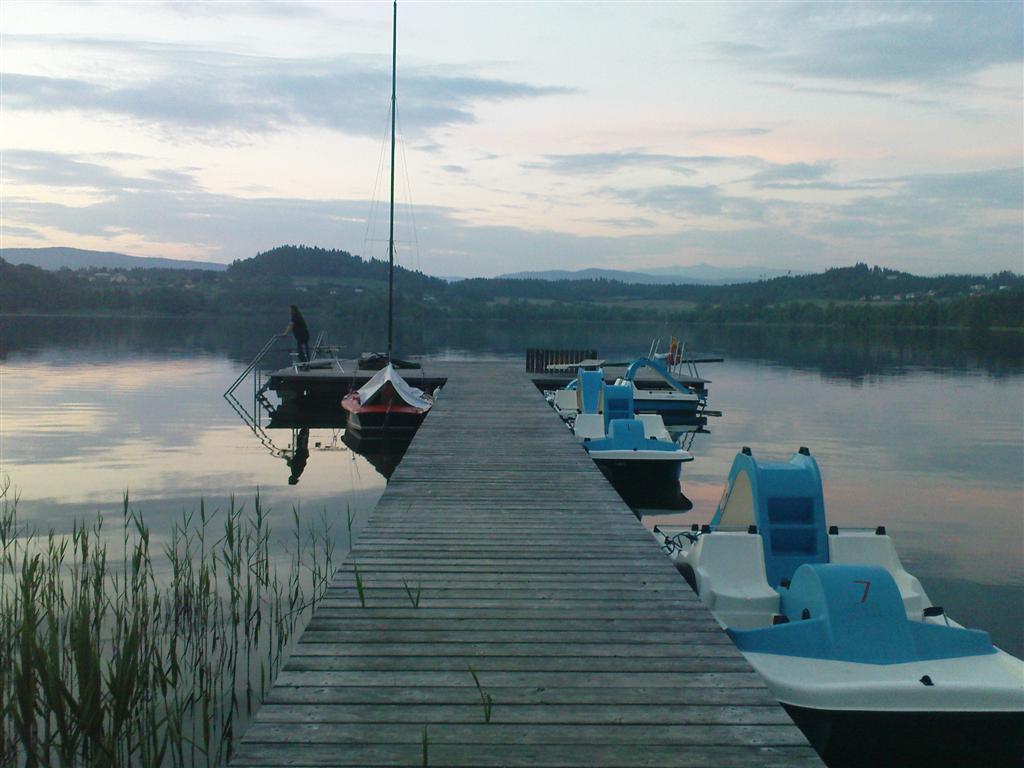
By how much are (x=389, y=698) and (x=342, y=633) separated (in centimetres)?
81

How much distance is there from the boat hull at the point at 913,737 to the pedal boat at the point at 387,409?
11.7 metres

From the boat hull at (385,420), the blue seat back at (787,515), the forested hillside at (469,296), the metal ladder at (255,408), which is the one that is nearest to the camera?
the blue seat back at (787,515)

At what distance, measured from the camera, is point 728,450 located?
16.6m

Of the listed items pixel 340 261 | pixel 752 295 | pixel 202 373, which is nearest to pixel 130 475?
pixel 202 373

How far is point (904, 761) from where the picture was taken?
469 centimetres

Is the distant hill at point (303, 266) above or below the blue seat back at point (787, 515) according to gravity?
above

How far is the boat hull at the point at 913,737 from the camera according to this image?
4.36 m

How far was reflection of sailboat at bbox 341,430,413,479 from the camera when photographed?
14796 mm

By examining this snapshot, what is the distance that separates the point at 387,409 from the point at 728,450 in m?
6.31

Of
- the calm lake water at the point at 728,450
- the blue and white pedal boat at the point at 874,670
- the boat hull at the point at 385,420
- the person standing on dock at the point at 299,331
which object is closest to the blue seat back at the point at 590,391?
the calm lake water at the point at 728,450

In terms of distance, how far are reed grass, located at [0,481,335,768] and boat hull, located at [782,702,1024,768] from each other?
9.74 feet

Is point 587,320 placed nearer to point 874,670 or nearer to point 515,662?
point 874,670

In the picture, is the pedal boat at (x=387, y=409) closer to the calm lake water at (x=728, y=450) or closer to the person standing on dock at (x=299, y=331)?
the calm lake water at (x=728, y=450)

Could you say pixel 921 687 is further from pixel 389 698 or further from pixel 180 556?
pixel 180 556
